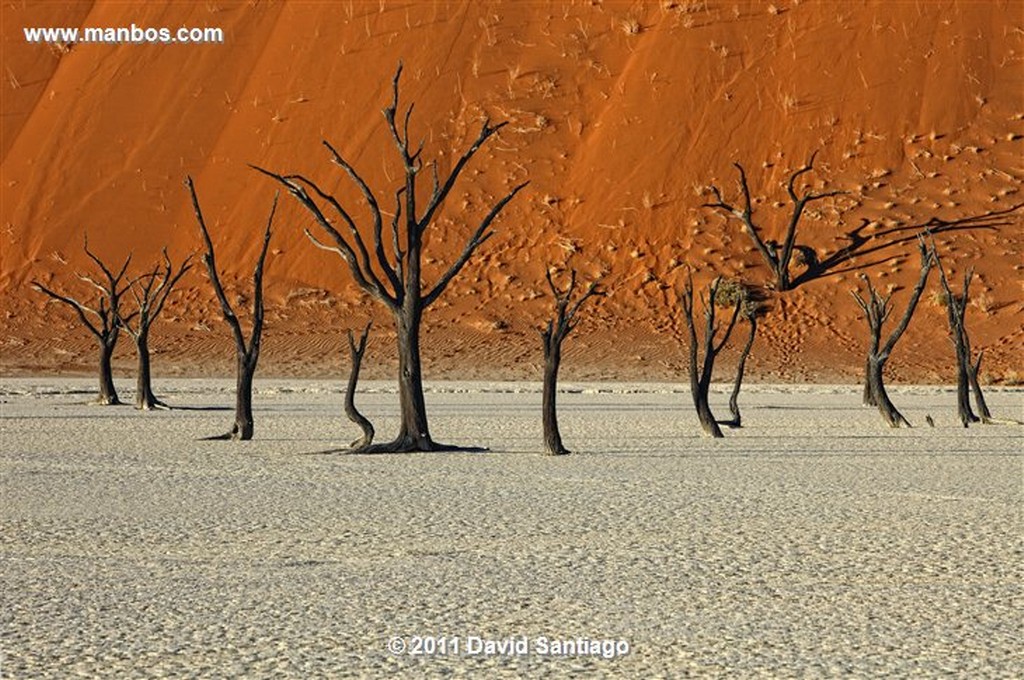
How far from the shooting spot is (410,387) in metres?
21.7

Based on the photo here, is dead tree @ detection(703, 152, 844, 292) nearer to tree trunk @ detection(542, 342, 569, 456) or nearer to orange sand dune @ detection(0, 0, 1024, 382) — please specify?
orange sand dune @ detection(0, 0, 1024, 382)

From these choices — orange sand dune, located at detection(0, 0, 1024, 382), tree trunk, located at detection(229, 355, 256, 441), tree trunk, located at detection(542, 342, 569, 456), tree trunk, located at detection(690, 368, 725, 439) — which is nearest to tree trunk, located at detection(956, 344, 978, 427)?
tree trunk, located at detection(690, 368, 725, 439)

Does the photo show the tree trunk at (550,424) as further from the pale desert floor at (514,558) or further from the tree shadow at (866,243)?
the tree shadow at (866,243)

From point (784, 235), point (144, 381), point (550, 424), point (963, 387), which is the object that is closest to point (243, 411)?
point (550, 424)

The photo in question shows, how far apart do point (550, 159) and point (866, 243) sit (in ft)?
42.0

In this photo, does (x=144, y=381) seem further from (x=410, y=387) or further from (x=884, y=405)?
(x=884, y=405)

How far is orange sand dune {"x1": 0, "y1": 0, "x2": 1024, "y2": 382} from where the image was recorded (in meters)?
53.9

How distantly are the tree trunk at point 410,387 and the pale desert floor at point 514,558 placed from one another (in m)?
0.66

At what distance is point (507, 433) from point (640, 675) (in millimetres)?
19293

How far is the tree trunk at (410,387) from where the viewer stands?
71.2 feet

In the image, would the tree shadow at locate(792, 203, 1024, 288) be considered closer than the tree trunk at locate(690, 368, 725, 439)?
No

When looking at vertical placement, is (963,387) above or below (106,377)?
above

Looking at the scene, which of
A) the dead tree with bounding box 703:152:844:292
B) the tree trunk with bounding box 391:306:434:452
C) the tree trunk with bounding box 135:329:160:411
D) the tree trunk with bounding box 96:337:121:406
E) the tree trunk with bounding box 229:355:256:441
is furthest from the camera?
the dead tree with bounding box 703:152:844:292

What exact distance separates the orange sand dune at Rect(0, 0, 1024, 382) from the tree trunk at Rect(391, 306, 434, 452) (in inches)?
1127
